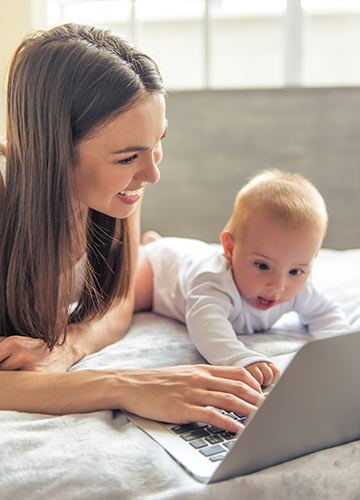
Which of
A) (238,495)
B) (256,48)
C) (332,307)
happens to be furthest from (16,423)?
(256,48)

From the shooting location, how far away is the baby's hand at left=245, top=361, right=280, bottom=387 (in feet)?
3.58

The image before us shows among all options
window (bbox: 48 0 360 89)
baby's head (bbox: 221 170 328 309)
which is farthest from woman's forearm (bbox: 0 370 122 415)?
window (bbox: 48 0 360 89)

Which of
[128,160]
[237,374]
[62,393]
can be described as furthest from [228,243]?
[62,393]

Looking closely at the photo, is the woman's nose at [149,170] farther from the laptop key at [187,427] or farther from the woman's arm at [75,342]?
the laptop key at [187,427]

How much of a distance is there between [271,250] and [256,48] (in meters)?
1.73

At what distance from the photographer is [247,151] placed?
2834 millimetres

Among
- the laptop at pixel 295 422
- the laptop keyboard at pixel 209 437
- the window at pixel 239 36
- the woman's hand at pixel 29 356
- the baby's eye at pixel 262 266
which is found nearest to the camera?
the laptop at pixel 295 422

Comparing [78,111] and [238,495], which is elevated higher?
[78,111]

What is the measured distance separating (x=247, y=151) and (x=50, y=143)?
1787 mm

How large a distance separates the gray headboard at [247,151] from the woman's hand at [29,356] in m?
1.78

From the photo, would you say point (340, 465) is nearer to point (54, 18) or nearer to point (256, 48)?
point (256, 48)

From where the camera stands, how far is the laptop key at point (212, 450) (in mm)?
838

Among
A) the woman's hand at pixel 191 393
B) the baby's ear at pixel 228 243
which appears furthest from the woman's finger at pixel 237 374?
the baby's ear at pixel 228 243

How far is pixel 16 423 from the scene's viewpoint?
0.94 metres
